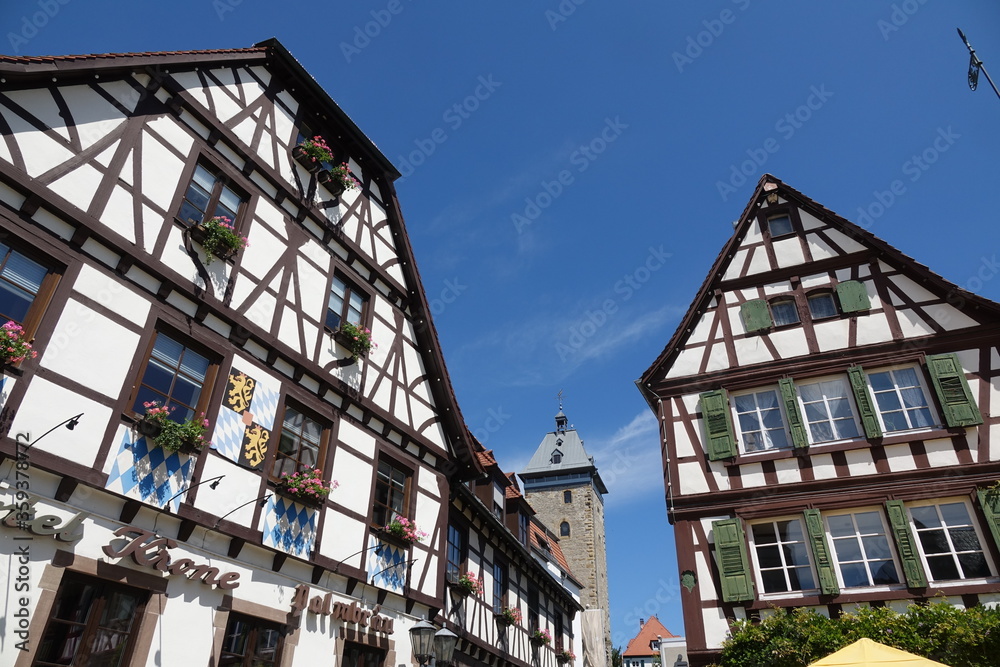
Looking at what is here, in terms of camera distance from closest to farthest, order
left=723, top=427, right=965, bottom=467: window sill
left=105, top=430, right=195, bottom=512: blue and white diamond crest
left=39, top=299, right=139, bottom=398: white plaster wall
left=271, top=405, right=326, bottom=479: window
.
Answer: left=39, top=299, right=139, bottom=398: white plaster wall → left=105, top=430, right=195, bottom=512: blue and white diamond crest → left=271, top=405, right=326, bottom=479: window → left=723, top=427, right=965, bottom=467: window sill

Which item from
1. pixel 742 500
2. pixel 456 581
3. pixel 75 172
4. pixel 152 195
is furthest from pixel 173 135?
pixel 742 500

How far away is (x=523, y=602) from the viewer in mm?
18812

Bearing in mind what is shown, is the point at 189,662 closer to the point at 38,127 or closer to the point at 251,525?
the point at 251,525

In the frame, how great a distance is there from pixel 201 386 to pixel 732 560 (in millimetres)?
9766

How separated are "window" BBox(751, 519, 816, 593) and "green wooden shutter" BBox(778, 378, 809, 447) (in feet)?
5.10

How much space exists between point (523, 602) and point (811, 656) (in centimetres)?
952

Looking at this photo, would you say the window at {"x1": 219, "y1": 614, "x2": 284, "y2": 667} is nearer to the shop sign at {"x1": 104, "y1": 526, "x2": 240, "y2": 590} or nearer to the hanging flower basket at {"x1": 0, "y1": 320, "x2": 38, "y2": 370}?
the shop sign at {"x1": 104, "y1": 526, "x2": 240, "y2": 590}

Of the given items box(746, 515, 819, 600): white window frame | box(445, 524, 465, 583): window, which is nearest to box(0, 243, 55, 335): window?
box(445, 524, 465, 583): window

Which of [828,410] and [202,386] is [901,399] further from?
[202,386]

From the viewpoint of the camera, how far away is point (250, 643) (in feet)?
28.1

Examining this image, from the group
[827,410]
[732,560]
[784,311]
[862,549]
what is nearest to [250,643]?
[732,560]

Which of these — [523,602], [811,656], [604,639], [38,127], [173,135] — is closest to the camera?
[38,127]

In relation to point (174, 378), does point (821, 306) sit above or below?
above

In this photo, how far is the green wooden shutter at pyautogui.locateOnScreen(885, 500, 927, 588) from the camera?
11.2 metres
